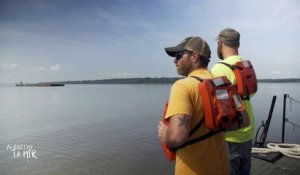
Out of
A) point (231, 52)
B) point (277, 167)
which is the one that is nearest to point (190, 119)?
point (231, 52)

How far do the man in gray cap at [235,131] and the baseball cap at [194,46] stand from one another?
0.98 m

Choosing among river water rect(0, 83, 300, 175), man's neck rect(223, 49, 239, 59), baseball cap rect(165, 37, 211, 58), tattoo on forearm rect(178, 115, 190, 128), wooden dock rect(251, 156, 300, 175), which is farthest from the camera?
river water rect(0, 83, 300, 175)

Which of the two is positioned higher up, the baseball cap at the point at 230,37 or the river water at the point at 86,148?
the baseball cap at the point at 230,37

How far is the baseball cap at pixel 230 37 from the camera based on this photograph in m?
3.91

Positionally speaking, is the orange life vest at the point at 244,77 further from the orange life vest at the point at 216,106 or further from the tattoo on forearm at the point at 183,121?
the tattoo on forearm at the point at 183,121

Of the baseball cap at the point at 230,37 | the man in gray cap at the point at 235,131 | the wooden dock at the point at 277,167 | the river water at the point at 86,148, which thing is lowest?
the river water at the point at 86,148

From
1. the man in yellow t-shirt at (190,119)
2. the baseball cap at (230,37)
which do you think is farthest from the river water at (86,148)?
the man in yellow t-shirt at (190,119)

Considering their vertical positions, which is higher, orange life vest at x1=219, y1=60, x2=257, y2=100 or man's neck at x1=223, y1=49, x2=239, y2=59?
man's neck at x1=223, y1=49, x2=239, y2=59

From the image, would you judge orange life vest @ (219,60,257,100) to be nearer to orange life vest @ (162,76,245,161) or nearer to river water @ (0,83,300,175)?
orange life vest @ (162,76,245,161)

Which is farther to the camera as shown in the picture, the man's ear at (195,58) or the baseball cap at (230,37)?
the baseball cap at (230,37)

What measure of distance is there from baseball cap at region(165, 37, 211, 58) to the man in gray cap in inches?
38.5

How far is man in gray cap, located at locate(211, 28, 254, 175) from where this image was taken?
3.85 meters

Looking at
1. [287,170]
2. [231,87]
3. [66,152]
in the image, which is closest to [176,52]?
[231,87]

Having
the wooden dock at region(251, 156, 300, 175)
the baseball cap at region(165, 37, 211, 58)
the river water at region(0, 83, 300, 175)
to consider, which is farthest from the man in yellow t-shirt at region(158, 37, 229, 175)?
the river water at region(0, 83, 300, 175)
